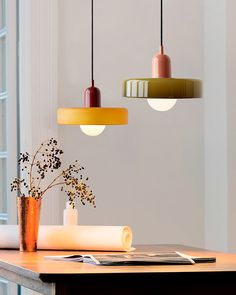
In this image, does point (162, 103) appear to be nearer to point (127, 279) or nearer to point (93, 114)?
point (93, 114)

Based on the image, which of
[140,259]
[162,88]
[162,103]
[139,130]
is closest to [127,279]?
[140,259]

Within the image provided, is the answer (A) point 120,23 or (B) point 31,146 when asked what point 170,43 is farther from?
(B) point 31,146

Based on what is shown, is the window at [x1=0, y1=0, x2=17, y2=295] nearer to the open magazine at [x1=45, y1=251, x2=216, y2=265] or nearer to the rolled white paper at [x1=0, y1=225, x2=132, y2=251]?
the rolled white paper at [x1=0, y1=225, x2=132, y2=251]

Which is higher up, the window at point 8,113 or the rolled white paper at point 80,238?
the window at point 8,113

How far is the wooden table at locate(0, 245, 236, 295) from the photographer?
2787 millimetres

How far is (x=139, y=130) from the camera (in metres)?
5.52

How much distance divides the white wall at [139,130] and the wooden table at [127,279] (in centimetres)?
226

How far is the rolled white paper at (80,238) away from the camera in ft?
12.6

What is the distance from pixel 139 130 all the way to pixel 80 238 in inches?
68.3

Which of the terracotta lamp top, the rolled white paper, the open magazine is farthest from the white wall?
the open magazine

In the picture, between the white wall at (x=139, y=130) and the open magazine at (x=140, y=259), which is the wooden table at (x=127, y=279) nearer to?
the open magazine at (x=140, y=259)

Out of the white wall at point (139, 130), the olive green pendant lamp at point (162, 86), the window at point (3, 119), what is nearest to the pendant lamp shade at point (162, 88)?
the olive green pendant lamp at point (162, 86)

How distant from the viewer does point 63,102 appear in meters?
5.27

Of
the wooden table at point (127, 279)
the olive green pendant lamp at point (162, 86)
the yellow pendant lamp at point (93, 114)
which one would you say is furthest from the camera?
the yellow pendant lamp at point (93, 114)
